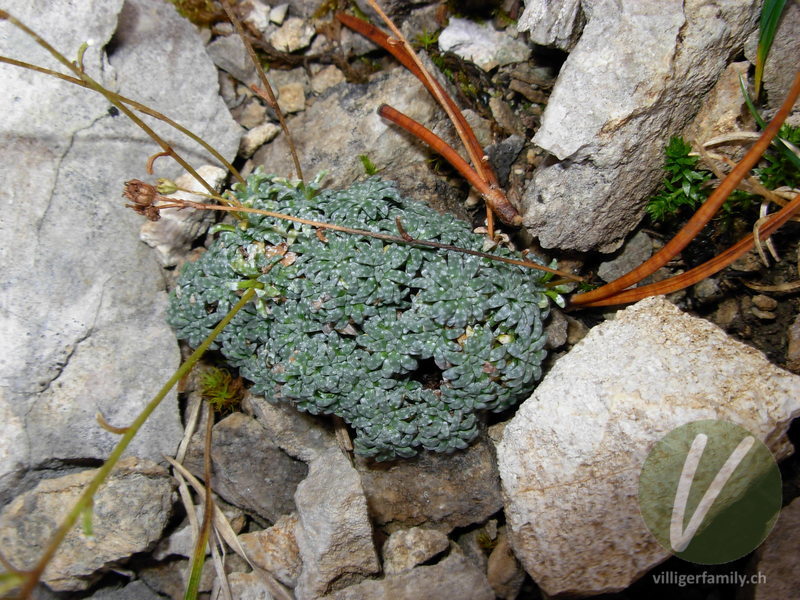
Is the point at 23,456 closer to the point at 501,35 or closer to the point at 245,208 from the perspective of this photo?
the point at 245,208

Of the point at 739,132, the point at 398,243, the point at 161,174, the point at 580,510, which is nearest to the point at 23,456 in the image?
the point at 161,174

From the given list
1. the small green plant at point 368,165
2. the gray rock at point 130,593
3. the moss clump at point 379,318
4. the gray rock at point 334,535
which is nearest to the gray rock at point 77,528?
the gray rock at point 130,593

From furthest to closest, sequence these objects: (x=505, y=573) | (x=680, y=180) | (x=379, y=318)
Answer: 1. (x=505, y=573)
2. (x=680, y=180)
3. (x=379, y=318)

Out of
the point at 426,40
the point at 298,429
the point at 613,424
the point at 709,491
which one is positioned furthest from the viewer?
the point at 426,40

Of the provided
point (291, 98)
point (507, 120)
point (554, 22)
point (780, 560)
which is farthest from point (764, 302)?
point (291, 98)

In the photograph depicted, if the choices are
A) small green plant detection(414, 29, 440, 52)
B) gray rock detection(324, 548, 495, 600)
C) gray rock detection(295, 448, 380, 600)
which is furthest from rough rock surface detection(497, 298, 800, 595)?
small green plant detection(414, 29, 440, 52)

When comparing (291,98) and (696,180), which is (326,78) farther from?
(696,180)
